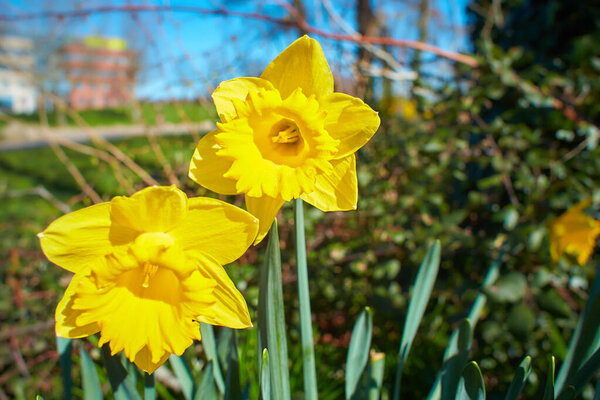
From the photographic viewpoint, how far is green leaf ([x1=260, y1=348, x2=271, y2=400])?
1.93 ft

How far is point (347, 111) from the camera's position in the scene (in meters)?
0.63

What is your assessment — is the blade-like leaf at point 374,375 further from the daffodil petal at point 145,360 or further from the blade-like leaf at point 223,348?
the daffodil petal at point 145,360

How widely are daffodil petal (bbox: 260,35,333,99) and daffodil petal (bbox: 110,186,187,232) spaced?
234mm

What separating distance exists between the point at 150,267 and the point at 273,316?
0.20 metres

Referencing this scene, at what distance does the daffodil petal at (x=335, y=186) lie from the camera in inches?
25.1

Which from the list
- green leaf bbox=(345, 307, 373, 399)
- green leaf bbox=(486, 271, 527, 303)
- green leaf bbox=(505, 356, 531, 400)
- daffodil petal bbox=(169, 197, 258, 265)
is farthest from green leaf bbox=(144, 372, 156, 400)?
green leaf bbox=(486, 271, 527, 303)

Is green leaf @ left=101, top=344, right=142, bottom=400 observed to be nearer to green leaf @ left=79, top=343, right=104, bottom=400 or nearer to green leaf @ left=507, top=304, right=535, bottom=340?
green leaf @ left=79, top=343, right=104, bottom=400

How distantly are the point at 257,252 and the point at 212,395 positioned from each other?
1059 millimetres

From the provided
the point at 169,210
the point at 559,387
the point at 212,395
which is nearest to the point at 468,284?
the point at 559,387

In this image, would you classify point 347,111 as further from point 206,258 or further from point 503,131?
point 503,131

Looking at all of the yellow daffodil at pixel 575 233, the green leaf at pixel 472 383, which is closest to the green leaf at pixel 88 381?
the green leaf at pixel 472 383

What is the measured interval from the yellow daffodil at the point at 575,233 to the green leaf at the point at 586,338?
18.8 inches

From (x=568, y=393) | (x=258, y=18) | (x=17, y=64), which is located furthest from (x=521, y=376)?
(x=17, y=64)

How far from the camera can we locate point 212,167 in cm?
63
